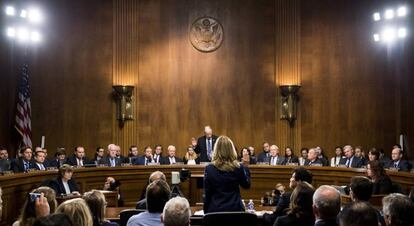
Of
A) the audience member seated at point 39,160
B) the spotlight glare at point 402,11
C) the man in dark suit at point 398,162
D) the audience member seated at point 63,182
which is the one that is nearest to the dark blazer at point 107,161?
the audience member seated at point 39,160

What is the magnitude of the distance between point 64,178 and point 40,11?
20.8ft

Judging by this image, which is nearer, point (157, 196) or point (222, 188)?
point (157, 196)

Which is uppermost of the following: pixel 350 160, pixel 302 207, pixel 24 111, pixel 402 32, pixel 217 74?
pixel 402 32

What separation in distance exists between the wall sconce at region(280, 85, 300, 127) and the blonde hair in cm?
811

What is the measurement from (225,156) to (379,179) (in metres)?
2.36

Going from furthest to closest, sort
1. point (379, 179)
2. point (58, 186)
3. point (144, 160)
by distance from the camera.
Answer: point (144, 160), point (58, 186), point (379, 179)

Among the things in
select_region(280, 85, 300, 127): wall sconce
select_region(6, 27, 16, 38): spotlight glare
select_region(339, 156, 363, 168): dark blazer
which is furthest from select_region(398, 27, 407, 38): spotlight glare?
select_region(6, 27, 16, 38): spotlight glare

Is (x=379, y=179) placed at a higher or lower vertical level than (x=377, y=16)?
lower

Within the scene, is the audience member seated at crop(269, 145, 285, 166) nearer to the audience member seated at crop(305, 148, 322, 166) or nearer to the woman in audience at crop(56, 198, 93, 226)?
the audience member seated at crop(305, 148, 322, 166)

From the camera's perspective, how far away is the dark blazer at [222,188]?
4.88 m

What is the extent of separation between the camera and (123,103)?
12594 mm

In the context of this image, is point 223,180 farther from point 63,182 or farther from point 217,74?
point 217,74

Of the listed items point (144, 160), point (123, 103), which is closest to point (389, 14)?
point (144, 160)

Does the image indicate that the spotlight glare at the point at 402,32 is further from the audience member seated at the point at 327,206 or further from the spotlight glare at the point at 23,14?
the audience member seated at the point at 327,206
